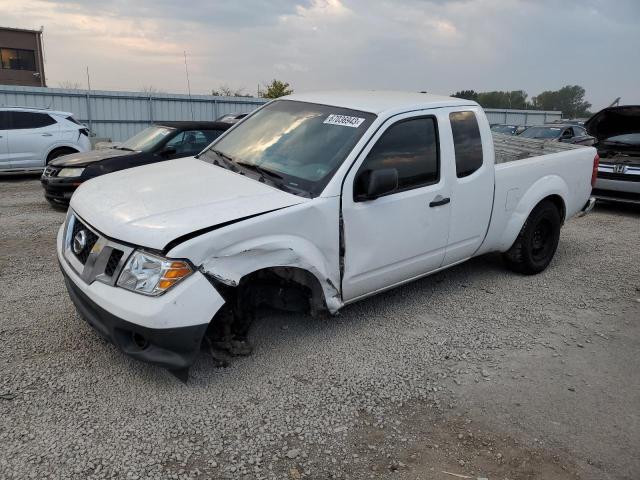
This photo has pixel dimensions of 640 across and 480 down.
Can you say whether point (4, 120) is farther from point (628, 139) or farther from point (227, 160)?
point (628, 139)

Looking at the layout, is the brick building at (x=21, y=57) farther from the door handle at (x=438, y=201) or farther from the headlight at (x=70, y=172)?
the door handle at (x=438, y=201)

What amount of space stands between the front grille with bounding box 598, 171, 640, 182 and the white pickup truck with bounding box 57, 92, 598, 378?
173 inches

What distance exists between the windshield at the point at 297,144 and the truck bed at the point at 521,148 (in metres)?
2.47

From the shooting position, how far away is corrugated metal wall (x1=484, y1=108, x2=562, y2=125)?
3266 centimetres

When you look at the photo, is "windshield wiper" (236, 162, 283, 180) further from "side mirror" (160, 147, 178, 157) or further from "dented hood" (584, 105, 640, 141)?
"dented hood" (584, 105, 640, 141)

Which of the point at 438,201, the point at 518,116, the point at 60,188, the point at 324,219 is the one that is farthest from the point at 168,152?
the point at 518,116


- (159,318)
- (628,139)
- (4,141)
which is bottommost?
(159,318)

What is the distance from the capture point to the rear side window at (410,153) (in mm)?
3770

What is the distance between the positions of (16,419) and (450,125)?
368 centimetres

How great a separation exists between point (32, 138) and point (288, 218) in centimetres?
1045

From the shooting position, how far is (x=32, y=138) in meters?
11.4

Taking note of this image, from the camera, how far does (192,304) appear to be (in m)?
2.89

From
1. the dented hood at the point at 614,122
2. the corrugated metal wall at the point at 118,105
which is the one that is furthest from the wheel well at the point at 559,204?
the corrugated metal wall at the point at 118,105

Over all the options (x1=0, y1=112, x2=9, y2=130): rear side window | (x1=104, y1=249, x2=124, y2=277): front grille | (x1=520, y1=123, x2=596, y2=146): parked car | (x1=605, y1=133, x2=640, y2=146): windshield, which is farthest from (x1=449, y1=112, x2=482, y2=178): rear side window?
(x1=520, y1=123, x2=596, y2=146): parked car
